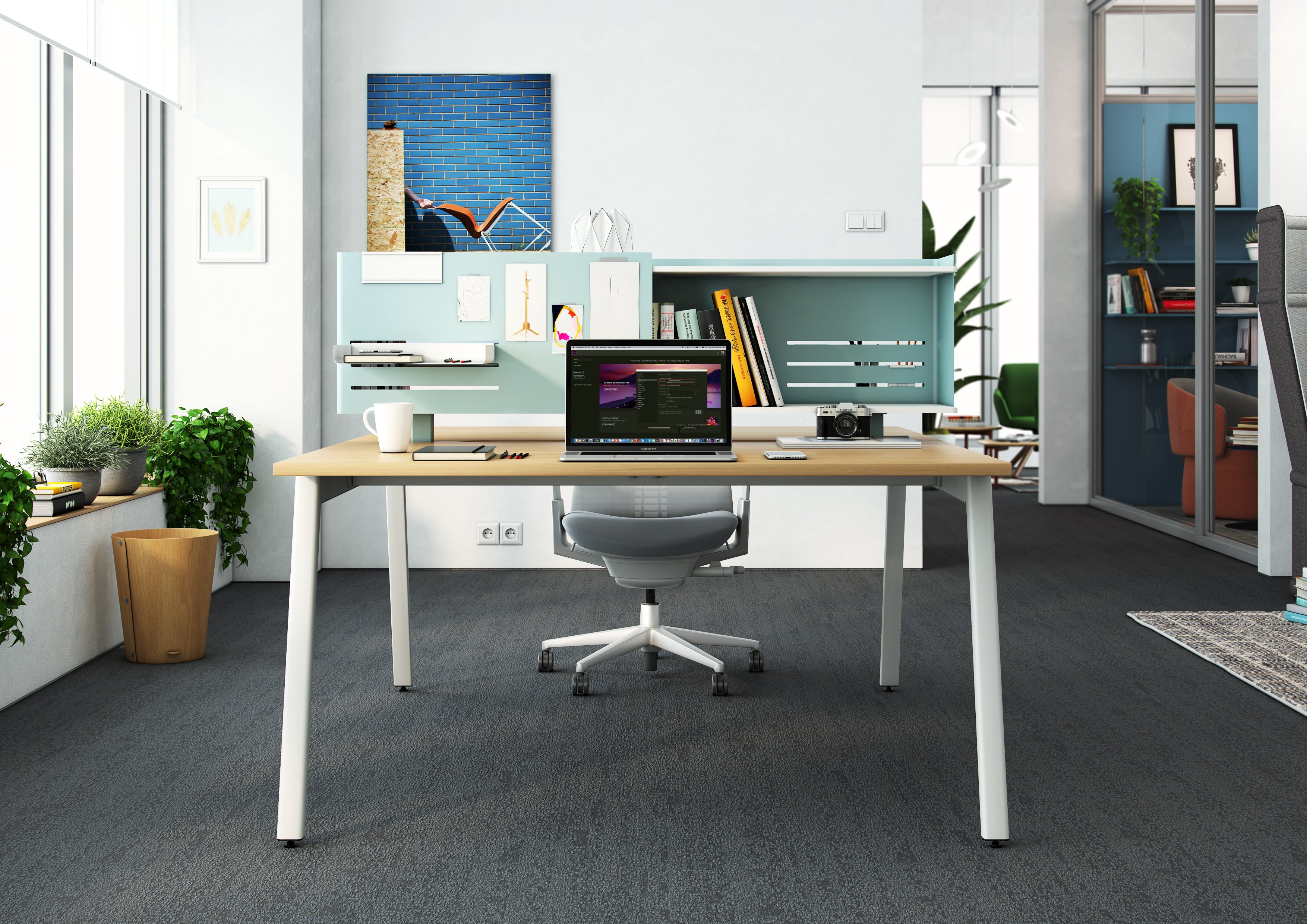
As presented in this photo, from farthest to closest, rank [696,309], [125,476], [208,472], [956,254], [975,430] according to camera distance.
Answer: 1. [975,430]
2. [956,254]
3. [208,472]
4. [125,476]
5. [696,309]

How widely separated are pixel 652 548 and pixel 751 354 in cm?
60

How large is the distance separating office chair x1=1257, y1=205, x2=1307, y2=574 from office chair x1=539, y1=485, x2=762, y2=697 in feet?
6.18

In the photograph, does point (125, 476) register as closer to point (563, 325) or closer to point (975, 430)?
point (563, 325)

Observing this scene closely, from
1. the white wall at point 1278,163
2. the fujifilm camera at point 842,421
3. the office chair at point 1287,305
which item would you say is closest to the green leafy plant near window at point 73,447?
the fujifilm camera at point 842,421

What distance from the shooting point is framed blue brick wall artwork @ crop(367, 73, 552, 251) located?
4223 millimetres

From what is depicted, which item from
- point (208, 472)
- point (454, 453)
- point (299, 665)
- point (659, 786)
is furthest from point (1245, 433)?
point (208, 472)

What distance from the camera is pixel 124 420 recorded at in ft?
11.1

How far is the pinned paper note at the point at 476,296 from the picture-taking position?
251 centimetres

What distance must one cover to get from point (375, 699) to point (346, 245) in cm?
236

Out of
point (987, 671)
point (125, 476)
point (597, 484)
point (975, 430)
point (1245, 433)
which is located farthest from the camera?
point (975, 430)

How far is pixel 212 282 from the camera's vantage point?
13.4 ft

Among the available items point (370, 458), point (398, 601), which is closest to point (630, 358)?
point (370, 458)

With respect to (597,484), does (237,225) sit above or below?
above

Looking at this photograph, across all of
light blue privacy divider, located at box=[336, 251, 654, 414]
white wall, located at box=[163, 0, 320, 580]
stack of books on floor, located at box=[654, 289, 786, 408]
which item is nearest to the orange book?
stack of books on floor, located at box=[654, 289, 786, 408]
